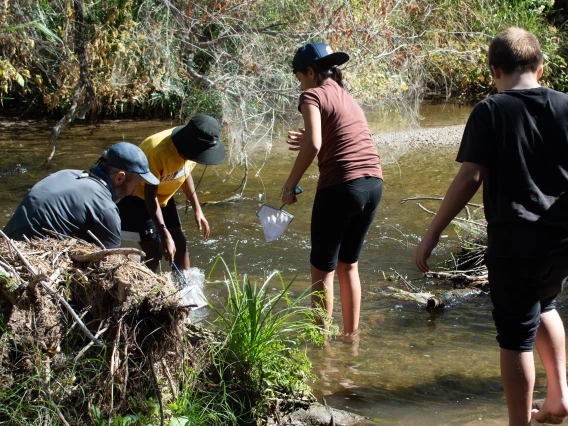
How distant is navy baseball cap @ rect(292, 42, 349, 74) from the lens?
153 inches

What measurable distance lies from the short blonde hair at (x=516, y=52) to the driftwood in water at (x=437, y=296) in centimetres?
253

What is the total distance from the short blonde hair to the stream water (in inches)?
67.5

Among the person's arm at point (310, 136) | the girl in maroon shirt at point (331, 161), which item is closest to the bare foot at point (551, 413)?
the girl in maroon shirt at point (331, 161)

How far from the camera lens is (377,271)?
5961 mm

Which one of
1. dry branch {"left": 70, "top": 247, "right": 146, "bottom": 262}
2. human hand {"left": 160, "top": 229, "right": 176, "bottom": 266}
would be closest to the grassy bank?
human hand {"left": 160, "top": 229, "right": 176, "bottom": 266}

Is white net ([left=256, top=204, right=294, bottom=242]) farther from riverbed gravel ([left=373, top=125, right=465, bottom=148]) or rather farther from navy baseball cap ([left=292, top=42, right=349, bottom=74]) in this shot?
riverbed gravel ([left=373, top=125, right=465, bottom=148])

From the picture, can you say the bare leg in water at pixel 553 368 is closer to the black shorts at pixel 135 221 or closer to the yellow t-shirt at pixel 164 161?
the yellow t-shirt at pixel 164 161

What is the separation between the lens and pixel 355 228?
13.4 ft

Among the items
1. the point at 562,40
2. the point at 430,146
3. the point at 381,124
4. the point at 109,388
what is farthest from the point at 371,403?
the point at 562,40

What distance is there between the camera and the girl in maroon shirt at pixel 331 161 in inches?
150

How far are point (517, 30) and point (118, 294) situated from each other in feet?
6.63

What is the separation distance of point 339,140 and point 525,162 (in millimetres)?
1359

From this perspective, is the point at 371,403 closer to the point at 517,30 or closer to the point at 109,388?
the point at 109,388

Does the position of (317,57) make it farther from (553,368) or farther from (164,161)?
(553,368)
